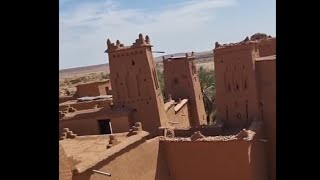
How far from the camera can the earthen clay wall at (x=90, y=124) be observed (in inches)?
749

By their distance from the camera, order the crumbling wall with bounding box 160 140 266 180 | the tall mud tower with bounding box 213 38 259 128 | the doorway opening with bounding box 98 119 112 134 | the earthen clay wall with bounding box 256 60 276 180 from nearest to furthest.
Answer: the crumbling wall with bounding box 160 140 266 180, the earthen clay wall with bounding box 256 60 276 180, the tall mud tower with bounding box 213 38 259 128, the doorway opening with bounding box 98 119 112 134

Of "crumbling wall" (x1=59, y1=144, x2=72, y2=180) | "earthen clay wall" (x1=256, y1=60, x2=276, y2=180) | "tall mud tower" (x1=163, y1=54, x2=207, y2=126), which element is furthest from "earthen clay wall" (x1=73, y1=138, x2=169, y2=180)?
"tall mud tower" (x1=163, y1=54, x2=207, y2=126)

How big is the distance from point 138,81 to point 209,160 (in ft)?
24.3

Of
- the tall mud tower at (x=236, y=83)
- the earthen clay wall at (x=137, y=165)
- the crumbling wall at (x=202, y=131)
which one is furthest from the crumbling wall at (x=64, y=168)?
the tall mud tower at (x=236, y=83)

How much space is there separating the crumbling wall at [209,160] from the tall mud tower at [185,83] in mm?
11661

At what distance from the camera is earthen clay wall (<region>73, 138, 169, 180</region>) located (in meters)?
10.7

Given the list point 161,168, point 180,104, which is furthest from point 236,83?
point 180,104

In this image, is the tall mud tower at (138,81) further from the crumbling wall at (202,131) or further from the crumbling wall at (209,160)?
the crumbling wall at (209,160)

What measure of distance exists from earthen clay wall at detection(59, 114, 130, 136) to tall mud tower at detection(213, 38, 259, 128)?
451 centimetres

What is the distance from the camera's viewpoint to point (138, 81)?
1995 centimetres

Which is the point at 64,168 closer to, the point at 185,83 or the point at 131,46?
the point at 131,46

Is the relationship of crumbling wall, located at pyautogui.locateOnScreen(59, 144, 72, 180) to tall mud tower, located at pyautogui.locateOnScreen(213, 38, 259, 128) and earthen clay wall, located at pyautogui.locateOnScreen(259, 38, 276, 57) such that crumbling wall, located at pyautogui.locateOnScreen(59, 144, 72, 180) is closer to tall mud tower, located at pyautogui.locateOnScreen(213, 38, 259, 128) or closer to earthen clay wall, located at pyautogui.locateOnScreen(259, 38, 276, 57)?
tall mud tower, located at pyautogui.locateOnScreen(213, 38, 259, 128)
